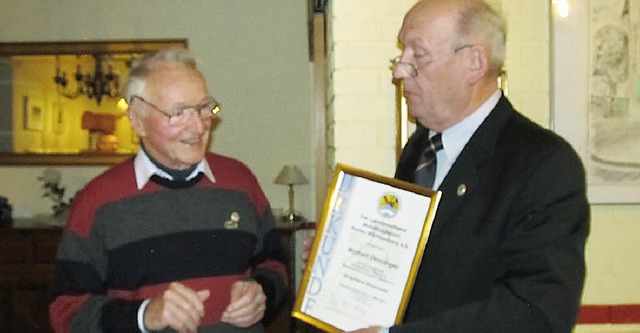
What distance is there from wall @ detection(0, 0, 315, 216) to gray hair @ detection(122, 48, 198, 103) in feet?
10.5

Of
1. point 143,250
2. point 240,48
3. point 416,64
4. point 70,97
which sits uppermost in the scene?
point 240,48

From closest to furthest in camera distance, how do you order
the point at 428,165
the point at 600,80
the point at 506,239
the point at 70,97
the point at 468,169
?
the point at 506,239 → the point at 468,169 → the point at 428,165 → the point at 600,80 → the point at 70,97

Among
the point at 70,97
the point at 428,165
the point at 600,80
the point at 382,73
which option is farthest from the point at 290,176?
the point at 428,165

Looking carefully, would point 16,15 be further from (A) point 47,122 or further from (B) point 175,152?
(B) point 175,152

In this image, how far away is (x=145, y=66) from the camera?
1.74m

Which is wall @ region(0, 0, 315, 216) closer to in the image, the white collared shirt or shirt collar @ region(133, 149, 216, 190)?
shirt collar @ region(133, 149, 216, 190)

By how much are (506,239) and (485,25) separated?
18.4 inches

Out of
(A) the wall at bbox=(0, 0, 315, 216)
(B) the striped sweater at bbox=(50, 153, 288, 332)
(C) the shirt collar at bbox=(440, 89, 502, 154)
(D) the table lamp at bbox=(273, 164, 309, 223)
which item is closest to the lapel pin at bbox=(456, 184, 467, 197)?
(C) the shirt collar at bbox=(440, 89, 502, 154)

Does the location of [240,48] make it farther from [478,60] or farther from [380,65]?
[478,60]

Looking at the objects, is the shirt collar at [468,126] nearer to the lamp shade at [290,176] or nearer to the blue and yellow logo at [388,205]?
the blue and yellow logo at [388,205]

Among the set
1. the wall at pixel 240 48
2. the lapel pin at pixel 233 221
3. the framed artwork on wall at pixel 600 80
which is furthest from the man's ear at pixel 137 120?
the wall at pixel 240 48

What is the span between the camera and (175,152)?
1.69 metres

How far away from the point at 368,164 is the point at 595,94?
778 millimetres

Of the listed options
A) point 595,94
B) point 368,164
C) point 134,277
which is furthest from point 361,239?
point 595,94
